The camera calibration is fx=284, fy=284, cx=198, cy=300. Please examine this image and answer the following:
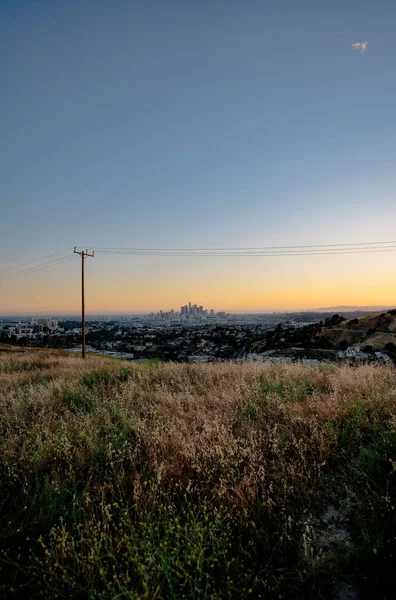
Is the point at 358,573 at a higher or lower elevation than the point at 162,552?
lower

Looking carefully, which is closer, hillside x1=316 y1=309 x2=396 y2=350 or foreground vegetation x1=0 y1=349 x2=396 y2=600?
foreground vegetation x1=0 y1=349 x2=396 y2=600

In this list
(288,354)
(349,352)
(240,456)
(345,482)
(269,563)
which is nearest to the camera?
(269,563)

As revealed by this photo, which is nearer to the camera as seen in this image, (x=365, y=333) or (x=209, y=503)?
(x=209, y=503)

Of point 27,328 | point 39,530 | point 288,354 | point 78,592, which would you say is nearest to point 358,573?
point 78,592

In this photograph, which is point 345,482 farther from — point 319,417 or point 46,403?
point 46,403

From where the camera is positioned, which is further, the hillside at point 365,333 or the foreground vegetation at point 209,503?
the hillside at point 365,333

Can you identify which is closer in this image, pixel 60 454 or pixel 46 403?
pixel 60 454

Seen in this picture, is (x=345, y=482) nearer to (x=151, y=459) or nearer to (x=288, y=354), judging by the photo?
(x=151, y=459)

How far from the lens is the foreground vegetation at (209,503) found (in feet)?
7.09

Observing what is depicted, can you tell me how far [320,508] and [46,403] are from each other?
5.99 metres

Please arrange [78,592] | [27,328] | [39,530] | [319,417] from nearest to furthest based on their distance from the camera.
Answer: [78,592]
[39,530]
[319,417]
[27,328]

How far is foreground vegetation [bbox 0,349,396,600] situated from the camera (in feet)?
7.09

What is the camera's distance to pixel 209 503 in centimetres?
297

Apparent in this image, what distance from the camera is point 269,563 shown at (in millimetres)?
2242
